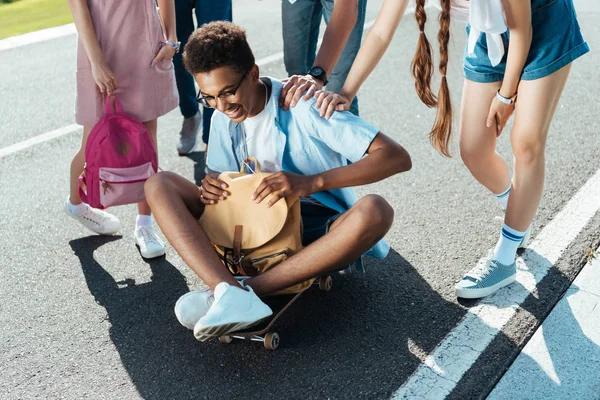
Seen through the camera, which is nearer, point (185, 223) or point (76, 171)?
point (185, 223)

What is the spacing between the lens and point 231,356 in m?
3.21

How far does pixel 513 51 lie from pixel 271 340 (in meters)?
1.47

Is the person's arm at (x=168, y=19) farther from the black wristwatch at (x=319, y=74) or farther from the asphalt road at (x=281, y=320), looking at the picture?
the asphalt road at (x=281, y=320)

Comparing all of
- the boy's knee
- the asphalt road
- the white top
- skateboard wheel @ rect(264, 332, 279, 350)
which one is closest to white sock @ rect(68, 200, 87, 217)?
the asphalt road

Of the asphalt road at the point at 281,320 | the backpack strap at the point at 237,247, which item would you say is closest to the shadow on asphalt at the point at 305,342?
the asphalt road at the point at 281,320

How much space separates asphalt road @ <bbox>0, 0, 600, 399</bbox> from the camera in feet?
10.1

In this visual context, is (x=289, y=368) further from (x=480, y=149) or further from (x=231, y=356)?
(x=480, y=149)

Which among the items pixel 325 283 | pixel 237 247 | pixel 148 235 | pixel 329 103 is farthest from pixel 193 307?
pixel 148 235

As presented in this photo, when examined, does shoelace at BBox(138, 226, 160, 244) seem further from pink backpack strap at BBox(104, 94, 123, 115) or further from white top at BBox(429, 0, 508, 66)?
white top at BBox(429, 0, 508, 66)

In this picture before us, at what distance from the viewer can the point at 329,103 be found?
127 inches

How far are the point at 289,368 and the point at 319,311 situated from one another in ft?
1.37

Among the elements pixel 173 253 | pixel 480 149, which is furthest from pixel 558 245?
pixel 173 253

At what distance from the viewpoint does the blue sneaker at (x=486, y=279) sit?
352cm

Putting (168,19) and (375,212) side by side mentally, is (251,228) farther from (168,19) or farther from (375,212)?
(168,19)
